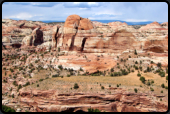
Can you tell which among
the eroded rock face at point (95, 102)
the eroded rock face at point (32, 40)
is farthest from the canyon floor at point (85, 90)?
the eroded rock face at point (32, 40)

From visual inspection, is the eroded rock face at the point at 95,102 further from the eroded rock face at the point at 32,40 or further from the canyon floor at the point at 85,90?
the eroded rock face at the point at 32,40

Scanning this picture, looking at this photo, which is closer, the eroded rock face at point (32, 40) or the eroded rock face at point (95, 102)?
the eroded rock face at point (95, 102)

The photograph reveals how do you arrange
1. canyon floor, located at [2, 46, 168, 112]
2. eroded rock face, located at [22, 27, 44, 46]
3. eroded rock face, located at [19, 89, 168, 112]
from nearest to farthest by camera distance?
eroded rock face, located at [19, 89, 168, 112], canyon floor, located at [2, 46, 168, 112], eroded rock face, located at [22, 27, 44, 46]

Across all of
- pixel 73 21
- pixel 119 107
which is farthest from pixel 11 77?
pixel 119 107

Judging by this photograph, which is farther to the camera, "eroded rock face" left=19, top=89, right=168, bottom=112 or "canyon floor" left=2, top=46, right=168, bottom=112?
"canyon floor" left=2, top=46, right=168, bottom=112

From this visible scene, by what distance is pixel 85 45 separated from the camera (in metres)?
25.2

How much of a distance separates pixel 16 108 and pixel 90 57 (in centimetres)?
1157

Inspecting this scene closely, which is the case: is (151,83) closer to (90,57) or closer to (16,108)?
(90,57)

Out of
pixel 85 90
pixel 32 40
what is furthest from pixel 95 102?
pixel 32 40

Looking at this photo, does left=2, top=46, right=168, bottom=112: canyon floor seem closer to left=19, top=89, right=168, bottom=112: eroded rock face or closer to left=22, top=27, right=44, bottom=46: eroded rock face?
left=19, top=89, right=168, bottom=112: eroded rock face

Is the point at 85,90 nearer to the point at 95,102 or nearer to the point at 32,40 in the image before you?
the point at 95,102

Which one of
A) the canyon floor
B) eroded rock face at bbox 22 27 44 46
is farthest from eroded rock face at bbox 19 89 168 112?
eroded rock face at bbox 22 27 44 46

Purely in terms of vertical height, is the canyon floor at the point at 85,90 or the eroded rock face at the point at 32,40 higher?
the eroded rock face at the point at 32,40

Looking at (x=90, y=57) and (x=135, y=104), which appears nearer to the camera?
(x=135, y=104)
